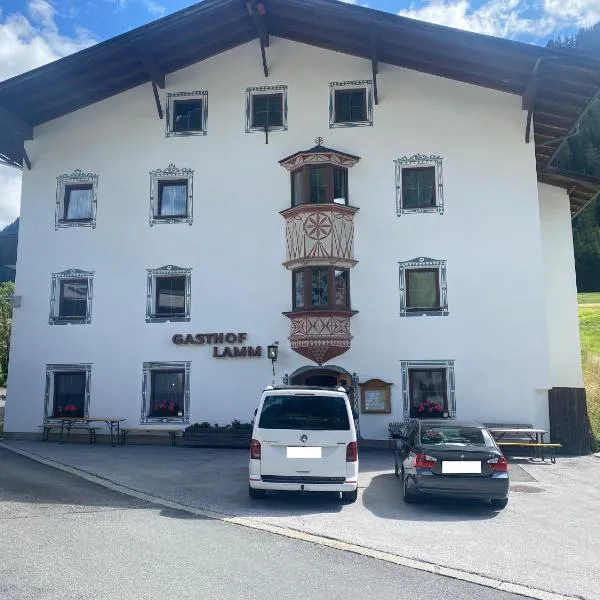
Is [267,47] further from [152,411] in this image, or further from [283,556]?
[283,556]

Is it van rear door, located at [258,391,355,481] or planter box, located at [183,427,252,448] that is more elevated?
van rear door, located at [258,391,355,481]

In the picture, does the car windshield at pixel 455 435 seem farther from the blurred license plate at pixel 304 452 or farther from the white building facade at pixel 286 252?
the white building facade at pixel 286 252

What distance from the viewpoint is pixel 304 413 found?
31.4ft

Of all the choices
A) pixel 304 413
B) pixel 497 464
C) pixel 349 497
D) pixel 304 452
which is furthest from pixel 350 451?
pixel 497 464

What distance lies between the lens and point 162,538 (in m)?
7.55

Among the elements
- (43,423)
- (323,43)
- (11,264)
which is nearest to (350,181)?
(323,43)

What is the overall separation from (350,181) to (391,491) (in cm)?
1047

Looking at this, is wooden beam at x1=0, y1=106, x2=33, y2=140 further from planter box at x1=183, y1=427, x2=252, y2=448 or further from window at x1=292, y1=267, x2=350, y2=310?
planter box at x1=183, y1=427, x2=252, y2=448

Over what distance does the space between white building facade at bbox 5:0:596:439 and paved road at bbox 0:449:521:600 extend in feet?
31.3

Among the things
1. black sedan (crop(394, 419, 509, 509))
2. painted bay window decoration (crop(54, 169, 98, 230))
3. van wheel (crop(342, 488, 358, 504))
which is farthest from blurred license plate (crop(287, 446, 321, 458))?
painted bay window decoration (crop(54, 169, 98, 230))

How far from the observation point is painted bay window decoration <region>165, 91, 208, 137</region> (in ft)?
65.2

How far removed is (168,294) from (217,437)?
4941mm

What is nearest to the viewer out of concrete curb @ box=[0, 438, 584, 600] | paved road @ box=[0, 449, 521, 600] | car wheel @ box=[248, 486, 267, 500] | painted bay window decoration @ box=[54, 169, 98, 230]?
paved road @ box=[0, 449, 521, 600]

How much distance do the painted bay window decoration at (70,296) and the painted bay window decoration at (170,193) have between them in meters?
3.00
